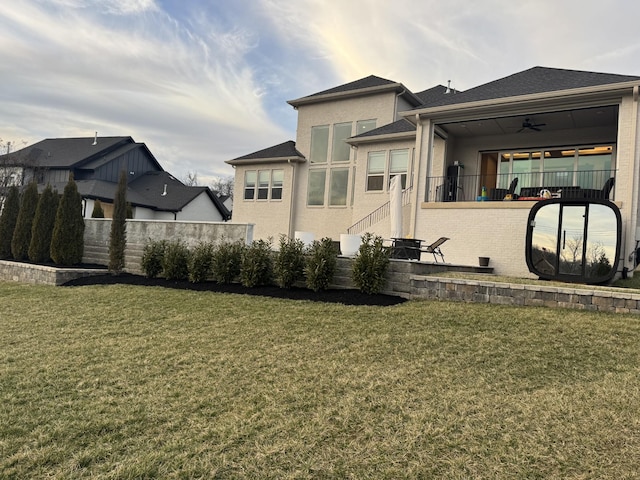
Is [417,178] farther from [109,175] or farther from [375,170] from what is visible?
[109,175]

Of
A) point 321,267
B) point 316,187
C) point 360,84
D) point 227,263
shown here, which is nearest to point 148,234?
point 227,263

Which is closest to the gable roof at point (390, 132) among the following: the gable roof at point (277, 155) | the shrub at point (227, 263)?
the gable roof at point (277, 155)

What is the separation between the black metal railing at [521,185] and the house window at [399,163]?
1519mm

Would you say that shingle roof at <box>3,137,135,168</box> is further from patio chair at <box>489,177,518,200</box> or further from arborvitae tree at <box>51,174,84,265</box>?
patio chair at <box>489,177,518,200</box>

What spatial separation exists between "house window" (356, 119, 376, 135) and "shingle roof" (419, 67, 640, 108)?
522 centimetres

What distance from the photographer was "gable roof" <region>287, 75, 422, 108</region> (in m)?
16.3

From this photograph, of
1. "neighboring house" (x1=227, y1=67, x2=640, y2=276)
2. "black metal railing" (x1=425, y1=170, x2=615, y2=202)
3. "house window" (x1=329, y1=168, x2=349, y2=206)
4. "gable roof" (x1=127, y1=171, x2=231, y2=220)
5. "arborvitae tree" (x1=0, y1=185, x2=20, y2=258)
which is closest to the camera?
"neighboring house" (x1=227, y1=67, x2=640, y2=276)

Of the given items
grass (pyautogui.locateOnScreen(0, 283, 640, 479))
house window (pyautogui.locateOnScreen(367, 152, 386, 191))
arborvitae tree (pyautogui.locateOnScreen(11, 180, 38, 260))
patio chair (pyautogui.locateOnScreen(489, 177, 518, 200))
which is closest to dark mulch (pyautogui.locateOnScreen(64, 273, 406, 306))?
grass (pyautogui.locateOnScreen(0, 283, 640, 479))

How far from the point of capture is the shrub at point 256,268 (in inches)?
Result: 320

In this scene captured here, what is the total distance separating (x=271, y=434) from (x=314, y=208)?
1495cm

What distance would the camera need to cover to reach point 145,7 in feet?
37.2

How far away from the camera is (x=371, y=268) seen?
723 cm

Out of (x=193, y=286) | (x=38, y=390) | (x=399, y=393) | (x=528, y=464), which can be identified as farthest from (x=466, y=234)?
(x=38, y=390)

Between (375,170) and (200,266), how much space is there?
827cm
